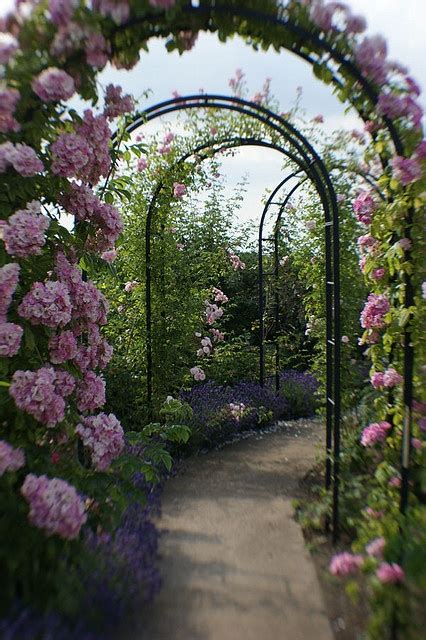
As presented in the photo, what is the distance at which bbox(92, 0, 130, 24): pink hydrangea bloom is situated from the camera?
2.47 m

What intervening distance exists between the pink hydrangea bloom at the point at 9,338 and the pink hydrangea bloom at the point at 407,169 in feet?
5.83

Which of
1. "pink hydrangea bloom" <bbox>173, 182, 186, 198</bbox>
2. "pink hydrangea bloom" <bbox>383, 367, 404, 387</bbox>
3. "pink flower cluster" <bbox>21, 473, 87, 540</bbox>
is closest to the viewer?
"pink flower cluster" <bbox>21, 473, 87, 540</bbox>

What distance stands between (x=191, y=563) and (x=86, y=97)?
2313 millimetres

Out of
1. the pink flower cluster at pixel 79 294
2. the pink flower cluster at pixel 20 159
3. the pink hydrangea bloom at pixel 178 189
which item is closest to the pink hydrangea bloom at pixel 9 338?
the pink flower cluster at pixel 79 294

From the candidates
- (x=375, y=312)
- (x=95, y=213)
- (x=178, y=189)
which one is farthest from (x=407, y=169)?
(x=178, y=189)

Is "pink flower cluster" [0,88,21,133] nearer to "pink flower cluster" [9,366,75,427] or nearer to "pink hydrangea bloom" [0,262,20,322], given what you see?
"pink hydrangea bloom" [0,262,20,322]

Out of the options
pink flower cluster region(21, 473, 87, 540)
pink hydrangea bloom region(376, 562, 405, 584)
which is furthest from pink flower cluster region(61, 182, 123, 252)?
pink hydrangea bloom region(376, 562, 405, 584)

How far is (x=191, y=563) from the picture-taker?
9.98 feet

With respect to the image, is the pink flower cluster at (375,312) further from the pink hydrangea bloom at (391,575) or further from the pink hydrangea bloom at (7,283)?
the pink hydrangea bloom at (7,283)

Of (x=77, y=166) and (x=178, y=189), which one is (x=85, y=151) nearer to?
(x=77, y=166)

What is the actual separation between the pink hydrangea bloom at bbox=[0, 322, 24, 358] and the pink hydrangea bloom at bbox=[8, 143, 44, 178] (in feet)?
2.05

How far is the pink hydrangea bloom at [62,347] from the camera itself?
2.58m

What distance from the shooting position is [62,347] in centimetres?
259

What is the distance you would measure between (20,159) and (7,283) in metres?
0.52
